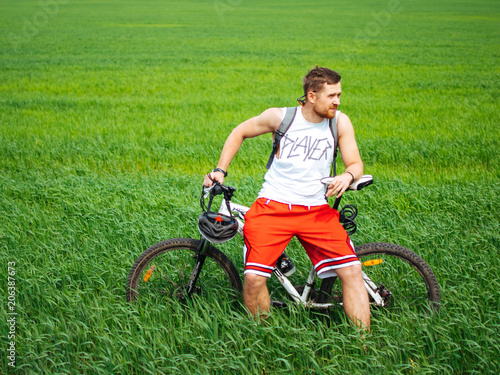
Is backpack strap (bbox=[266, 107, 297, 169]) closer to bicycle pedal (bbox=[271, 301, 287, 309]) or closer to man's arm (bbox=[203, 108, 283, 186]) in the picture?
man's arm (bbox=[203, 108, 283, 186])

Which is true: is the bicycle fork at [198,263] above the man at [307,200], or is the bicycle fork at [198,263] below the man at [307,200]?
below

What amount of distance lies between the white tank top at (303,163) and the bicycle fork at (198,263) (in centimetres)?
50

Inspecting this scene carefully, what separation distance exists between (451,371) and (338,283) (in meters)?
1.01

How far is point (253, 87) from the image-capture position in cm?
1345

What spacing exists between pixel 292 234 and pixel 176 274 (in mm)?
1006

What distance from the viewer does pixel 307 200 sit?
274cm

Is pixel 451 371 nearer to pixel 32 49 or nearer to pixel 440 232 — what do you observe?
pixel 440 232

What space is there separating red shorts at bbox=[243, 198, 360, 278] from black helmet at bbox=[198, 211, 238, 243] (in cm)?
→ 9

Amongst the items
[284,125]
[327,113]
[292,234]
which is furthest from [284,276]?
[327,113]

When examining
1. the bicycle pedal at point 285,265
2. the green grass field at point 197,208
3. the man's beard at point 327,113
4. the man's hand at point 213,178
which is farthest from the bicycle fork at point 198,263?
the man's beard at point 327,113

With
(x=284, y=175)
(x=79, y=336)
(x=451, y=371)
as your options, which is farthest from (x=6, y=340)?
(x=451, y=371)

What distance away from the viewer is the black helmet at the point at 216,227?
Answer: 8.81ft

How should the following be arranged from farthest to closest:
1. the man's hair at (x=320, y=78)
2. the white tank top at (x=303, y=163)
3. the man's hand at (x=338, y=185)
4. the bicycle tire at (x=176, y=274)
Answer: the bicycle tire at (x=176, y=274)
the white tank top at (x=303, y=163)
the man's hair at (x=320, y=78)
the man's hand at (x=338, y=185)

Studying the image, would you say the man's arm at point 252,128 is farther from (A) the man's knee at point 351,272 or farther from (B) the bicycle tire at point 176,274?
(A) the man's knee at point 351,272
